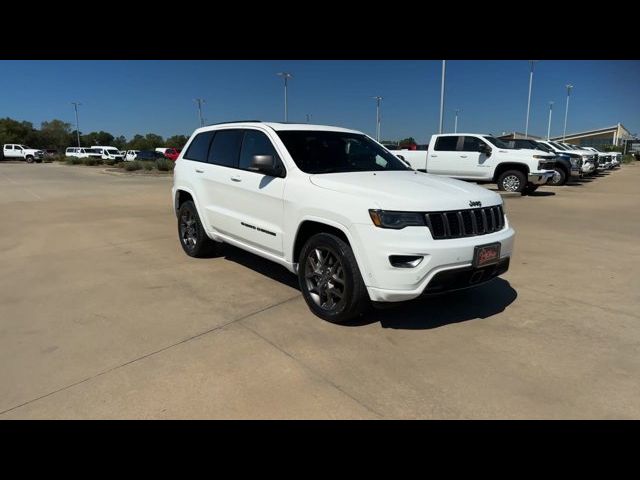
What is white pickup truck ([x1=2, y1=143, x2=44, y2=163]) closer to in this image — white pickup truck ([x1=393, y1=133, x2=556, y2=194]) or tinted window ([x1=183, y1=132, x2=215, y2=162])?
white pickup truck ([x1=393, y1=133, x2=556, y2=194])

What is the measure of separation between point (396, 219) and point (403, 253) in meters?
0.28

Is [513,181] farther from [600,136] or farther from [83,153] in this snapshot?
[600,136]

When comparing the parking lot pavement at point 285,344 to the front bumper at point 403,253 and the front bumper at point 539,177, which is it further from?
the front bumper at point 539,177

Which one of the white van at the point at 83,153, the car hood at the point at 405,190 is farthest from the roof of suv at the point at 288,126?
the white van at the point at 83,153

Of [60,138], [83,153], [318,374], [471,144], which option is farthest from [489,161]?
[60,138]

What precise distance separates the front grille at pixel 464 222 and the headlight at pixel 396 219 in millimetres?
77

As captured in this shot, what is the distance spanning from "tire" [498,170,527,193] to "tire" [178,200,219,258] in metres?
11.5

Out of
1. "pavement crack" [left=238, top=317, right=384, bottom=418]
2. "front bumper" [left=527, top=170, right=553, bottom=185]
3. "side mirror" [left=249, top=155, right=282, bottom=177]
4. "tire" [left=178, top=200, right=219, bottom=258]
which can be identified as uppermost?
"side mirror" [left=249, top=155, right=282, bottom=177]

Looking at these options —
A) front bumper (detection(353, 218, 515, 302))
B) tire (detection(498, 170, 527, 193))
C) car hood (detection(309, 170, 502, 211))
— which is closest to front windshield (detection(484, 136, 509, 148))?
tire (detection(498, 170, 527, 193))

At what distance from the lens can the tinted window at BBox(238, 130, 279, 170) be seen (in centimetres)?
464

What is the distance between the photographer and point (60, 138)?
98.6 metres

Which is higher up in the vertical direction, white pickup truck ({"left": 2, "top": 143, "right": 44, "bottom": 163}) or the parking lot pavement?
white pickup truck ({"left": 2, "top": 143, "right": 44, "bottom": 163})
